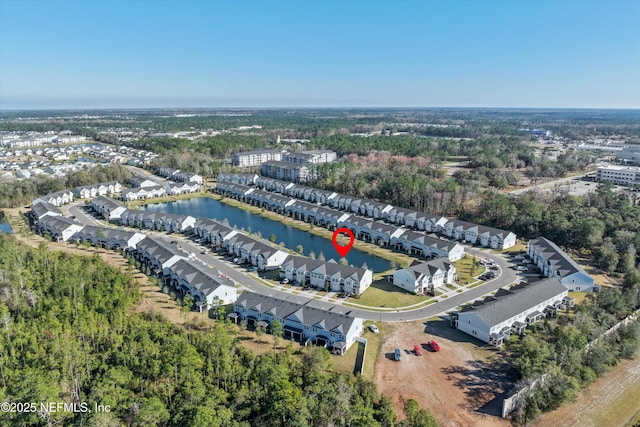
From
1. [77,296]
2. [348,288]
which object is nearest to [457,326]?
[348,288]

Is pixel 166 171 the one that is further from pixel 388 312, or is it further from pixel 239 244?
pixel 388 312

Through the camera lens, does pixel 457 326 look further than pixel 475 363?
Yes

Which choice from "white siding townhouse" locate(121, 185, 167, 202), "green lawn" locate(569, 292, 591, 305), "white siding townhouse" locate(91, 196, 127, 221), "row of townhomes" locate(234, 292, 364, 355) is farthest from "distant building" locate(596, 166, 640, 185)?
"white siding townhouse" locate(91, 196, 127, 221)

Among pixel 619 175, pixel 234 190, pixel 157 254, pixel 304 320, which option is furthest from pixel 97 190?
pixel 619 175

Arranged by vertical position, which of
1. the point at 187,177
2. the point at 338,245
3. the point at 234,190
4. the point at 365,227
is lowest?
the point at 338,245

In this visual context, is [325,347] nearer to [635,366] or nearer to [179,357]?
[179,357]

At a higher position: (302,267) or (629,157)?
(629,157)
